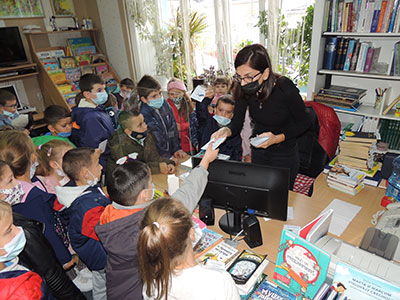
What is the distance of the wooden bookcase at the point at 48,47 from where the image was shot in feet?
15.7

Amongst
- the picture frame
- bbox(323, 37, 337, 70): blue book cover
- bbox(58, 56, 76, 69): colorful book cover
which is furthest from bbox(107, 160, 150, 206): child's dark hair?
the picture frame

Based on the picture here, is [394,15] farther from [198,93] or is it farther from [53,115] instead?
[53,115]

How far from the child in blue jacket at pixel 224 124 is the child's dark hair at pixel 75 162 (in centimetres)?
125

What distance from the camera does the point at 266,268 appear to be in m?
1.36

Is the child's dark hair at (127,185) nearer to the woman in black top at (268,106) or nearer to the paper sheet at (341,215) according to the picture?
the woman in black top at (268,106)

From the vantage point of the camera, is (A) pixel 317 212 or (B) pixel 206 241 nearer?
(B) pixel 206 241

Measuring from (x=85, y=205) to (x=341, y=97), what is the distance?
9.27 ft

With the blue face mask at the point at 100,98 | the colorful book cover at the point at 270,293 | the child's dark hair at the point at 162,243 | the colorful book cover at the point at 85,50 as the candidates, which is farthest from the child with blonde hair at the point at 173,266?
the colorful book cover at the point at 85,50

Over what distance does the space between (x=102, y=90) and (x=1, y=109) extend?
1.39 meters

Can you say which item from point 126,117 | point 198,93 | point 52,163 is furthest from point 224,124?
point 52,163

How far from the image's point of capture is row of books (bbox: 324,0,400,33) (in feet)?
8.38

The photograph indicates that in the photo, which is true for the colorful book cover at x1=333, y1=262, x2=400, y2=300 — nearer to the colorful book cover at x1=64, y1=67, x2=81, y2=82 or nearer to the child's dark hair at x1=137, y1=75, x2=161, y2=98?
the child's dark hair at x1=137, y1=75, x2=161, y2=98

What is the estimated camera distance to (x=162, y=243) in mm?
927

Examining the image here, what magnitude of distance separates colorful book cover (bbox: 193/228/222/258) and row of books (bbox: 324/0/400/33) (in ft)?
8.50
